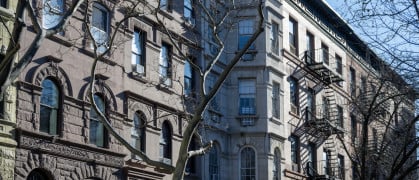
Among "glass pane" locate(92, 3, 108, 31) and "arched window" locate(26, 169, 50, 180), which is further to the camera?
"glass pane" locate(92, 3, 108, 31)

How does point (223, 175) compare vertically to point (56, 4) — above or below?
below

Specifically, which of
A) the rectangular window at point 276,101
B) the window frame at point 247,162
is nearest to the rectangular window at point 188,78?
the window frame at point 247,162

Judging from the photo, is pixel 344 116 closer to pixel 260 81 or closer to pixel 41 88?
pixel 260 81

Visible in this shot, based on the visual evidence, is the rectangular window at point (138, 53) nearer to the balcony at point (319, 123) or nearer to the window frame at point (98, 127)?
the window frame at point (98, 127)

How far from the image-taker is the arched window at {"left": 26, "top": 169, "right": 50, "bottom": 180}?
80.6ft

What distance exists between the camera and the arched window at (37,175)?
967 inches

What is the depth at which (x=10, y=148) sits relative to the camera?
23.3 m

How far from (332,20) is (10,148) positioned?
95.8ft

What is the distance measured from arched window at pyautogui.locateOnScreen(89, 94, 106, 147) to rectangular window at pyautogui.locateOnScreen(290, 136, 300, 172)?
15.6 metres

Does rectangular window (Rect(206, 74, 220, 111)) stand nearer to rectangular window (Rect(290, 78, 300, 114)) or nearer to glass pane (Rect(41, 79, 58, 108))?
rectangular window (Rect(290, 78, 300, 114))

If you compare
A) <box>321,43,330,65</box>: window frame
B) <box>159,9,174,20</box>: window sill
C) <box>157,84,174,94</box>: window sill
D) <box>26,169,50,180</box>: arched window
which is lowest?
<box>26,169,50,180</box>: arched window

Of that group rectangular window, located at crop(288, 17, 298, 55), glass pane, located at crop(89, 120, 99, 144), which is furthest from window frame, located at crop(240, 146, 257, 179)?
glass pane, located at crop(89, 120, 99, 144)

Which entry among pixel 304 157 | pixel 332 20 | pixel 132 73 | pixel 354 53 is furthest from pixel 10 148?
pixel 354 53

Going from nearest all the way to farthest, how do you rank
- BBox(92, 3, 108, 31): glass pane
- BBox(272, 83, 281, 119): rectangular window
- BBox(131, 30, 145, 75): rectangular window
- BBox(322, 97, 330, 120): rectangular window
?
BBox(92, 3, 108, 31): glass pane < BBox(131, 30, 145, 75): rectangular window < BBox(272, 83, 281, 119): rectangular window < BBox(322, 97, 330, 120): rectangular window
